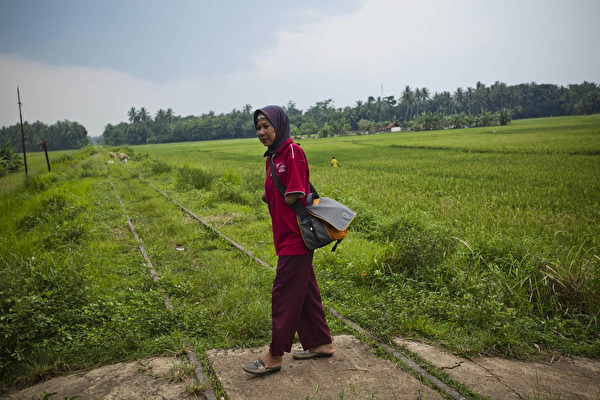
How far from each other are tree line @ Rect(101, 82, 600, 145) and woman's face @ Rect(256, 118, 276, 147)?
220 feet

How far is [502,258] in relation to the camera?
4.59 m

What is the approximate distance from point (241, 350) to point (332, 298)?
4.48 feet

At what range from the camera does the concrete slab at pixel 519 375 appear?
2.44 meters

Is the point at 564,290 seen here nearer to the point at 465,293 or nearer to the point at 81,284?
the point at 465,293

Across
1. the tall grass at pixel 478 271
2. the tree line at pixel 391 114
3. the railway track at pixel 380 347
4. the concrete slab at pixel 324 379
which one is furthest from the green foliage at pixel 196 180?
the tree line at pixel 391 114

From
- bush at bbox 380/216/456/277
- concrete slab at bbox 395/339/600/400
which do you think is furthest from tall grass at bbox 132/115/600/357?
concrete slab at bbox 395/339/600/400

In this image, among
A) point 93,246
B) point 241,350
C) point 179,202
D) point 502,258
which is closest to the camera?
point 241,350

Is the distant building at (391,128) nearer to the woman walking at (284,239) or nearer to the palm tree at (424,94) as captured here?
the palm tree at (424,94)

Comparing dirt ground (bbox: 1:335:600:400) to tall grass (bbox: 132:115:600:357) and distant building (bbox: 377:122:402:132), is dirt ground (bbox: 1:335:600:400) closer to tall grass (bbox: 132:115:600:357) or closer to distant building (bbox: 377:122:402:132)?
tall grass (bbox: 132:115:600:357)

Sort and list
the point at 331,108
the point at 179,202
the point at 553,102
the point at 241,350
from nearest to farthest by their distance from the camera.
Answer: the point at 241,350
the point at 179,202
the point at 553,102
the point at 331,108

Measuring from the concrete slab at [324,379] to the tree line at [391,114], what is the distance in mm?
67169

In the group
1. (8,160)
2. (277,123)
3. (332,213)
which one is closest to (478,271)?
(332,213)

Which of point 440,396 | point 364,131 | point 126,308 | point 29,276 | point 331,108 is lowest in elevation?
point 440,396

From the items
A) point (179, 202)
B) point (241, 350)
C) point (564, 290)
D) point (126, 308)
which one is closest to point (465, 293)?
point (564, 290)
